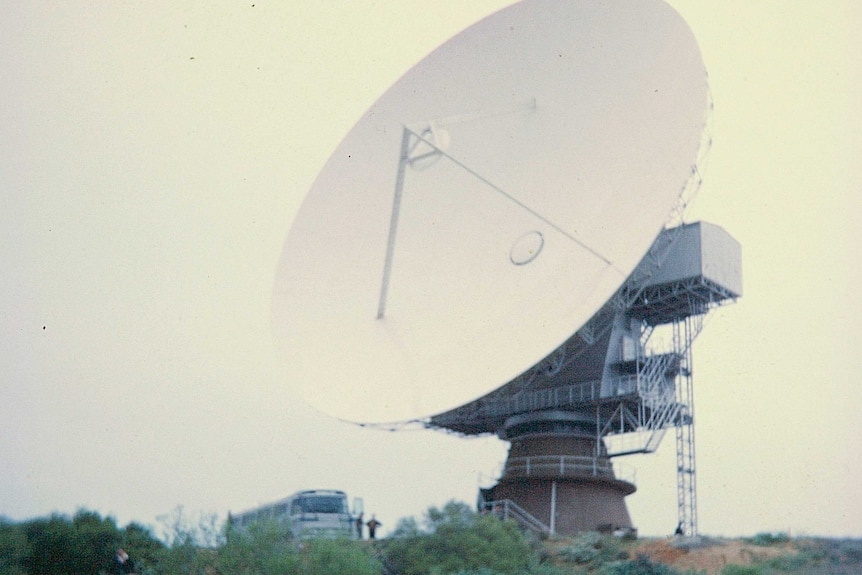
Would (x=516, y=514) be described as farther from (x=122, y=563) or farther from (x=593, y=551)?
(x=122, y=563)

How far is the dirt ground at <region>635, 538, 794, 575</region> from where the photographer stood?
23.8 m

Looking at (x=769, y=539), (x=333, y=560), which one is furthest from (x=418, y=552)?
(x=769, y=539)

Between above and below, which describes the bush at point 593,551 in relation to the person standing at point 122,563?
above

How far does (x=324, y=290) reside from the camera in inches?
1171

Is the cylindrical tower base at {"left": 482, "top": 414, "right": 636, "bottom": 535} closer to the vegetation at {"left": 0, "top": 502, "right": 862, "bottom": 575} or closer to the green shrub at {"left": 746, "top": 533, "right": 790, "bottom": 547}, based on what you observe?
the vegetation at {"left": 0, "top": 502, "right": 862, "bottom": 575}

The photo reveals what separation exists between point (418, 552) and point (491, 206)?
943cm

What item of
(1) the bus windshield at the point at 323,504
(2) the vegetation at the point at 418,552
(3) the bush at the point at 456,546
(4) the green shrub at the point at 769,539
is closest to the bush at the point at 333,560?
(2) the vegetation at the point at 418,552

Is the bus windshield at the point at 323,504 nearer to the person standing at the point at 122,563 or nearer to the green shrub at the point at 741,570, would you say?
the person standing at the point at 122,563

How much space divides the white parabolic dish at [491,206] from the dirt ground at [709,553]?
5.41m

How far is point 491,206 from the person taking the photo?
2906cm

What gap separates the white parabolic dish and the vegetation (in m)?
3.16

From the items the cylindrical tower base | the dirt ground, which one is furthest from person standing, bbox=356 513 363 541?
the dirt ground

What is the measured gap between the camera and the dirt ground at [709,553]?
78.1ft

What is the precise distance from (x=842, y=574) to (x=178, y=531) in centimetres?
1359
